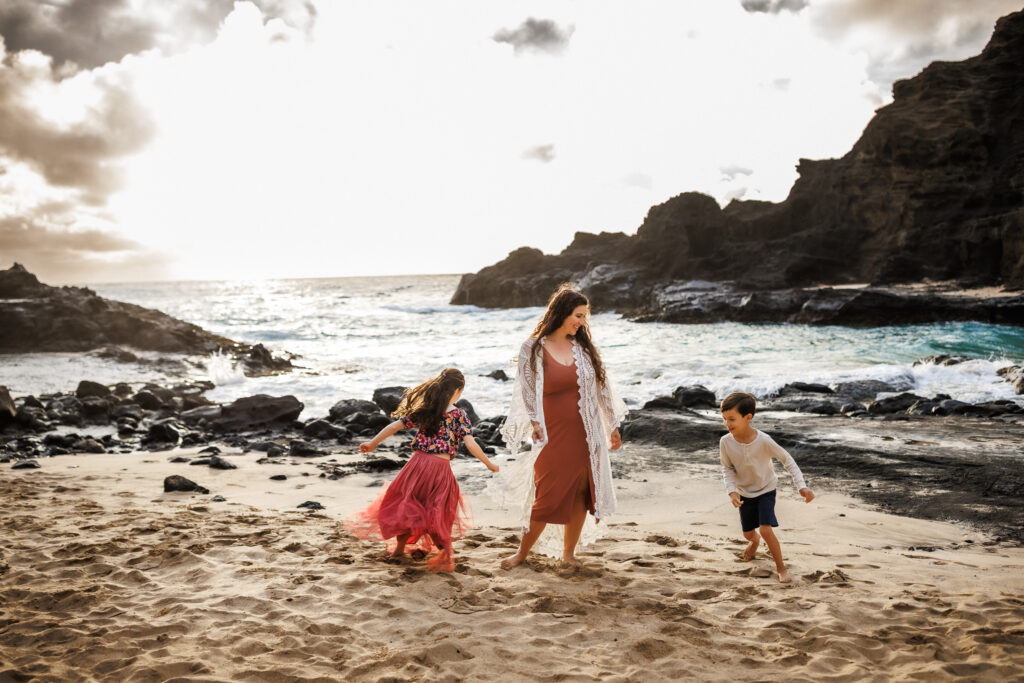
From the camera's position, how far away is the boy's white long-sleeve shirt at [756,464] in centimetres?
412

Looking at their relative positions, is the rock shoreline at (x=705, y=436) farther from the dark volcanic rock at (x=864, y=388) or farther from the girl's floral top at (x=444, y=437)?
the girl's floral top at (x=444, y=437)

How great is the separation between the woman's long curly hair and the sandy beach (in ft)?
4.89

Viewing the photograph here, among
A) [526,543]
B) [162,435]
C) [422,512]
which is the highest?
[422,512]

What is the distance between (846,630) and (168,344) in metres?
24.8

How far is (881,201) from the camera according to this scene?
51.1 metres

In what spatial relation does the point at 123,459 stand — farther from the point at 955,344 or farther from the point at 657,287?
the point at 657,287

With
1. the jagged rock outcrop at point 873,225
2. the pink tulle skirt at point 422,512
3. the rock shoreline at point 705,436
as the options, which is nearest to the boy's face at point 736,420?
the pink tulle skirt at point 422,512

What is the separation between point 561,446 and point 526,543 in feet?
2.63

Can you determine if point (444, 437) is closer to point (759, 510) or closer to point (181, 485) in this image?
point (759, 510)

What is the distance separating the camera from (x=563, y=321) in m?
4.20

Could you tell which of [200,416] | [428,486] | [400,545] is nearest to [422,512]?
[428,486]

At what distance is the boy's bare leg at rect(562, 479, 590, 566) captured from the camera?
4.23 metres

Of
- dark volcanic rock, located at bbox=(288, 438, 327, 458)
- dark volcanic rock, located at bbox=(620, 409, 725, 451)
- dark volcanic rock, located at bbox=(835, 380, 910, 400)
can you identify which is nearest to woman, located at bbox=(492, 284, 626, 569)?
dark volcanic rock, located at bbox=(620, 409, 725, 451)

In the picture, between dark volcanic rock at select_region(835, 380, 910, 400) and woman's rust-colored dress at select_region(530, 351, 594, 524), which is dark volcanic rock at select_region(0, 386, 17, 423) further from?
dark volcanic rock at select_region(835, 380, 910, 400)
